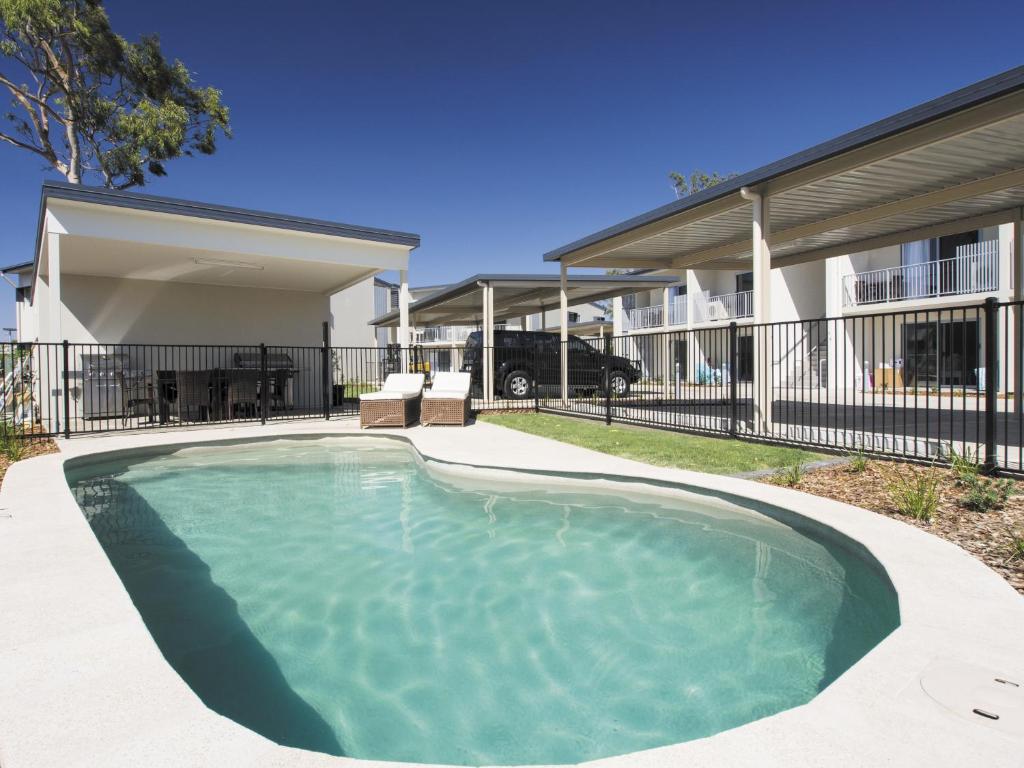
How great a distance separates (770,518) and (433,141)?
1775 centimetres

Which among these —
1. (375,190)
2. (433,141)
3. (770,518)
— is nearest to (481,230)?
(375,190)

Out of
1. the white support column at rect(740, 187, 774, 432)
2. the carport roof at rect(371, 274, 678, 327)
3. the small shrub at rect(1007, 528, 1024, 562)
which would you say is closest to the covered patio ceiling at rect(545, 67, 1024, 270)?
the white support column at rect(740, 187, 774, 432)

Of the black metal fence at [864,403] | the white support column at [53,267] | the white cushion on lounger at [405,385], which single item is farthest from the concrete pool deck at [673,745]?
the white cushion on lounger at [405,385]

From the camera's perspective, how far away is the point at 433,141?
19.0 meters

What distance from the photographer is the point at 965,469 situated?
4.91m

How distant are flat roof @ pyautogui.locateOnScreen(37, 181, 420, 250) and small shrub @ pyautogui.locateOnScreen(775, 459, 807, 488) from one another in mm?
Answer: 8756

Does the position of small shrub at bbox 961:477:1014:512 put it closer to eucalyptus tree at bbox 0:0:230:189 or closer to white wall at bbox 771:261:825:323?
white wall at bbox 771:261:825:323

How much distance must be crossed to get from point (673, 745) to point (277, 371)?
40.1 ft

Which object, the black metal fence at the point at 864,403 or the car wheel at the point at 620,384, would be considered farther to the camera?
the car wheel at the point at 620,384

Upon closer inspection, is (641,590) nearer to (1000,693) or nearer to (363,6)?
(1000,693)

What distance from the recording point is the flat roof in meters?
8.90

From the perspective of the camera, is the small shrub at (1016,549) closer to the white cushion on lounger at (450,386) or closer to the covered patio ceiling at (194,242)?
the white cushion on lounger at (450,386)

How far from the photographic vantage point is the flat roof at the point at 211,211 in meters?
8.90

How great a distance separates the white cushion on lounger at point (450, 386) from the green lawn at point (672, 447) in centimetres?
101
